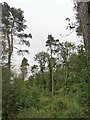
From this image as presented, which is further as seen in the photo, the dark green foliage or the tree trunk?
the dark green foliage

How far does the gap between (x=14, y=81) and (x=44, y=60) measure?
80.2ft

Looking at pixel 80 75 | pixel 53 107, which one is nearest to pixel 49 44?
pixel 53 107

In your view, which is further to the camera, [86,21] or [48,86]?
[48,86]

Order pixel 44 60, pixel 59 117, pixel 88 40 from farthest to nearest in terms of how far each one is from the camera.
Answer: pixel 44 60 → pixel 59 117 → pixel 88 40

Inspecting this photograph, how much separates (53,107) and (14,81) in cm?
922

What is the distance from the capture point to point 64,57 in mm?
32625

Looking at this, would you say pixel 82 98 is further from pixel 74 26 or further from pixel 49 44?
pixel 49 44

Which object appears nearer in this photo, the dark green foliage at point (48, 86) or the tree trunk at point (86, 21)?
the tree trunk at point (86, 21)

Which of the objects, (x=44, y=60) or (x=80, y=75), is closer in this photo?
(x=80, y=75)

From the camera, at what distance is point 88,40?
A: 12.1 feet

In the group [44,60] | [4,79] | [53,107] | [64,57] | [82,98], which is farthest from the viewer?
[44,60]

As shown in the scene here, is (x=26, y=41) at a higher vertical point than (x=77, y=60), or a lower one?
higher

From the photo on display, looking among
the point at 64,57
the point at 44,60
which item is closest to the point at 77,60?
the point at 64,57

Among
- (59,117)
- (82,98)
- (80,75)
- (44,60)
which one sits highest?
(44,60)
